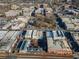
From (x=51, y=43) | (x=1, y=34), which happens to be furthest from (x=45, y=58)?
(x=1, y=34)

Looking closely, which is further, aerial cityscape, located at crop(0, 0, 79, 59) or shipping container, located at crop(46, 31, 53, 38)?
Answer: shipping container, located at crop(46, 31, 53, 38)

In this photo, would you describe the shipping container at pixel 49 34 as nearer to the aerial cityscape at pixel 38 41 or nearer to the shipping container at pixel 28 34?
the aerial cityscape at pixel 38 41

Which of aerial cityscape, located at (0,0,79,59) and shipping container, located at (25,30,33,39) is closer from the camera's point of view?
aerial cityscape, located at (0,0,79,59)

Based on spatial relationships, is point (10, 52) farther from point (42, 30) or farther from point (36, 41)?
point (42, 30)

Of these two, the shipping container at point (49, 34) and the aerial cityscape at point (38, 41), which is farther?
the shipping container at point (49, 34)

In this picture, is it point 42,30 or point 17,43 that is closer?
point 17,43

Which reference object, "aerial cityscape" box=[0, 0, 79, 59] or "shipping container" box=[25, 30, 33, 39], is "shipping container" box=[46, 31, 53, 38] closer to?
"aerial cityscape" box=[0, 0, 79, 59]

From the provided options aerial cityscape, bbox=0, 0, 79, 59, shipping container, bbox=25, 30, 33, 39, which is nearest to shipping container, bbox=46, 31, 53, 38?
aerial cityscape, bbox=0, 0, 79, 59

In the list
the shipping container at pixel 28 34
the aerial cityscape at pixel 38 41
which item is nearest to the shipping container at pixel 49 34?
the aerial cityscape at pixel 38 41

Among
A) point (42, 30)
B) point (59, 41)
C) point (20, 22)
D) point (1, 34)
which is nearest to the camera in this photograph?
point (59, 41)

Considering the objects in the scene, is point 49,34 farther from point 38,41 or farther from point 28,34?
point 28,34

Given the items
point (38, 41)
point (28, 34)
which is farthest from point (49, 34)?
point (28, 34)
